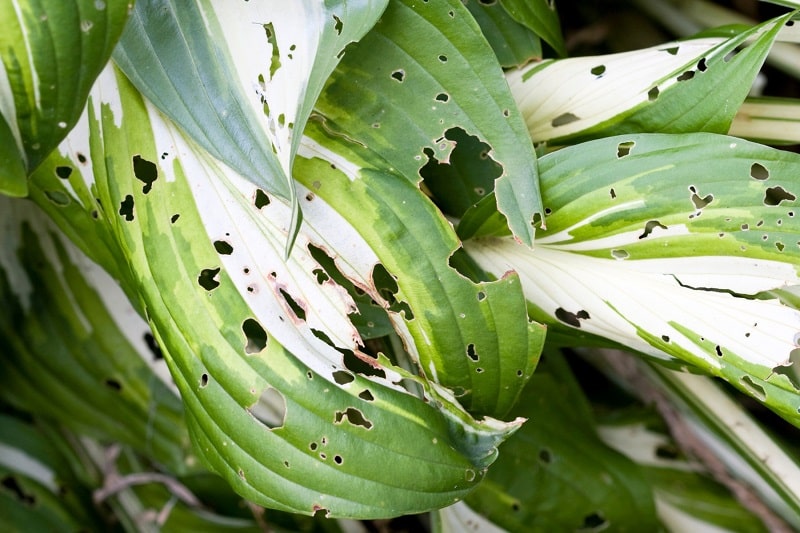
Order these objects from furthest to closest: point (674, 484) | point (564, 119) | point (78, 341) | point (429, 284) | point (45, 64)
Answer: point (674, 484)
point (78, 341)
point (564, 119)
point (429, 284)
point (45, 64)

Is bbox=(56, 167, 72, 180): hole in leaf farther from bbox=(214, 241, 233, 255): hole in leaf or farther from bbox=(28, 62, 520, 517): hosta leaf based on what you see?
bbox=(214, 241, 233, 255): hole in leaf

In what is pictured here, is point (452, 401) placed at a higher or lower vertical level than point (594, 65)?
lower

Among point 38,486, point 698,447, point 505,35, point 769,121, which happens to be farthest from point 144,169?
point 698,447

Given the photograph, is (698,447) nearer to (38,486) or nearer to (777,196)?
(777,196)

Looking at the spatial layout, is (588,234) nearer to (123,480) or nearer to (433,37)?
(433,37)

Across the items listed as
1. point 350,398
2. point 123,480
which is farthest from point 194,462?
point 350,398
